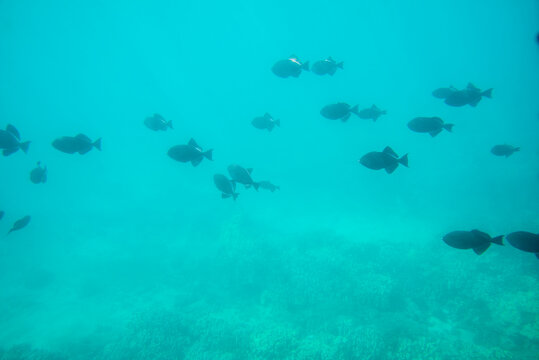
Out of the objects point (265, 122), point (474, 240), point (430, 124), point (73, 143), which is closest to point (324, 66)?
point (265, 122)

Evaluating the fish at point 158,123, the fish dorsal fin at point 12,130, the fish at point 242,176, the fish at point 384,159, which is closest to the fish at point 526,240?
the fish at point 384,159

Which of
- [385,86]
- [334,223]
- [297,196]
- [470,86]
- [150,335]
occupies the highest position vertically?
[385,86]

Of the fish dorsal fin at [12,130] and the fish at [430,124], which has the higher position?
the fish dorsal fin at [12,130]

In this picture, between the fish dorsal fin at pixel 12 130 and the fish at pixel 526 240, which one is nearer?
the fish at pixel 526 240

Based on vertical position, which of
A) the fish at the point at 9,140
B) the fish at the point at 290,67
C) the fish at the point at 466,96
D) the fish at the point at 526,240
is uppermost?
the fish at the point at 290,67

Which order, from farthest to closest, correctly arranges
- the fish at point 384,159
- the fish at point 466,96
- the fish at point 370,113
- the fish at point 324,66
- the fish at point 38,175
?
1. the fish at point 370,113
2. the fish at point 324,66
3. the fish at point 38,175
4. the fish at point 466,96
5. the fish at point 384,159

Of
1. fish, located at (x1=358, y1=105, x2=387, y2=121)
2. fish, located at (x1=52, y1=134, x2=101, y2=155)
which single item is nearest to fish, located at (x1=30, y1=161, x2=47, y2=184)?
fish, located at (x1=52, y1=134, x2=101, y2=155)

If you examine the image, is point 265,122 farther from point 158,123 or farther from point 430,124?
point 430,124

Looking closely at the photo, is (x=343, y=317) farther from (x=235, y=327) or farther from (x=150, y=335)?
(x=150, y=335)

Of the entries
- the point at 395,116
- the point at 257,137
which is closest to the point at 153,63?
the point at 257,137

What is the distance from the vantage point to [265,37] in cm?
15388

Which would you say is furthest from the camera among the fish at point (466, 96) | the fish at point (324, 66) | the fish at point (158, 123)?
the fish at point (158, 123)

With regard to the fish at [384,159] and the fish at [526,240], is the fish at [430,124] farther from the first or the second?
the fish at [526,240]

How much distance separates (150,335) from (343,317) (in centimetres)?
783
